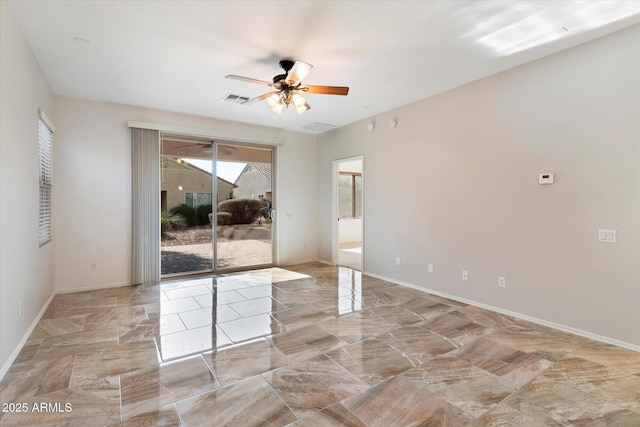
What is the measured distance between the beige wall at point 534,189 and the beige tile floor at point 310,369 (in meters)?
0.41

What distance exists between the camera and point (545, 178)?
331cm

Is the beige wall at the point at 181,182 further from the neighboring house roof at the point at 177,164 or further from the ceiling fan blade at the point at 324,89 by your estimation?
the ceiling fan blade at the point at 324,89

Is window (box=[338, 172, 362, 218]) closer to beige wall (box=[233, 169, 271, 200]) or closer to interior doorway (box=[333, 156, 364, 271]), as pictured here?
interior doorway (box=[333, 156, 364, 271])

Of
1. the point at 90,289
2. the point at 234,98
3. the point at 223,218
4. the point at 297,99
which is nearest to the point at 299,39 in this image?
the point at 297,99

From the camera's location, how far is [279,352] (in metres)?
2.75

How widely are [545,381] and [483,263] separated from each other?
175cm

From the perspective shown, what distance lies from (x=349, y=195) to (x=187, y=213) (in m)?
5.15

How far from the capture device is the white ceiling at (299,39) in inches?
98.1

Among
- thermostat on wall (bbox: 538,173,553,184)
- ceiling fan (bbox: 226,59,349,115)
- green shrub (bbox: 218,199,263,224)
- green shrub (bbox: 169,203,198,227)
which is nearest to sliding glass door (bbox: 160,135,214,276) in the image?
green shrub (bbox: 169,203,198,227)

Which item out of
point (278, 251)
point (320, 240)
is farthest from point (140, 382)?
point (320, 240)

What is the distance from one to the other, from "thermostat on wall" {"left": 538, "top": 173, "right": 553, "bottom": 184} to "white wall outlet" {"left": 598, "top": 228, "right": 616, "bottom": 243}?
64 cm

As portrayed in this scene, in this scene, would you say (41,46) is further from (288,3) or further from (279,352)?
(279,352)

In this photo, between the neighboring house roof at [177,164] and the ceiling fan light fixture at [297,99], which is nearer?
the ceiling fan light fixture at [297,99]

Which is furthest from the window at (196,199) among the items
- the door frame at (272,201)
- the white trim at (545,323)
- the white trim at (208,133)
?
the white trim at (545,323)
